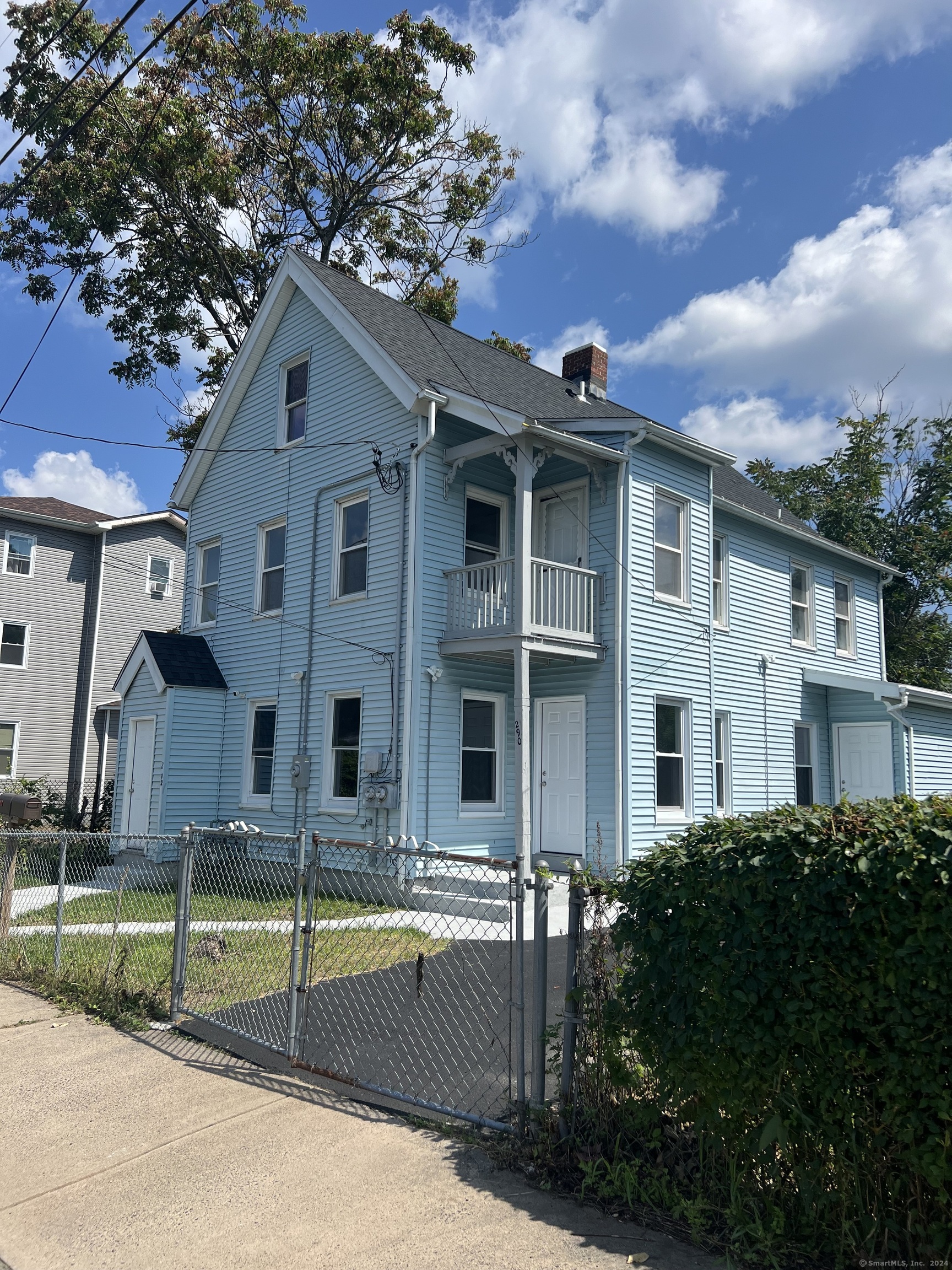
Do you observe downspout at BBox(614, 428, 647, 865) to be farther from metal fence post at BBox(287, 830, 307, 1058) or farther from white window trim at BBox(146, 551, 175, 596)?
white window trim at BBox(146, 551, 175, 596)

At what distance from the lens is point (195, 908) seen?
10773 mm

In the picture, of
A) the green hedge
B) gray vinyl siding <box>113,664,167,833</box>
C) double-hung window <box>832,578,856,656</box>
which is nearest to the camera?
the green hedge

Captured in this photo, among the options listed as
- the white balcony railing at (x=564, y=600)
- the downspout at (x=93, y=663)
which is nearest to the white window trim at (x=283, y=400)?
the white balcony railing at (x=564, y=600)

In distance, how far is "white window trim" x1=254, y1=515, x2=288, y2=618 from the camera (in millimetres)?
16297

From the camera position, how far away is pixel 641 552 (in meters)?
14.0

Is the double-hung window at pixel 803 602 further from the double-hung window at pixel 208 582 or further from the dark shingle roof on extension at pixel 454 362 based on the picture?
the double-hung window at pixel 208 582

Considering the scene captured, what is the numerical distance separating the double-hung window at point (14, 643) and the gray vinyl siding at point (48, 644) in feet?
0.41

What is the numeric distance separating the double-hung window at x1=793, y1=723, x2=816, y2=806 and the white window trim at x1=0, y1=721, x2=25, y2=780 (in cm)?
2073

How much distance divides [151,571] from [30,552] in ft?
12.0

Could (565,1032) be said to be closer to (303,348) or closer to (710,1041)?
(710,1041)

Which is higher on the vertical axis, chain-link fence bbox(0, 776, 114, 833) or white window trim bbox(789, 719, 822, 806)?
white window trim bbox(789, 719, 822, 806)

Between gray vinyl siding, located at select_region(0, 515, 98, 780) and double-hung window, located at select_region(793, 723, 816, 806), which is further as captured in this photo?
gray vinyl siding, located at select_region(0, 515, 98, 780)

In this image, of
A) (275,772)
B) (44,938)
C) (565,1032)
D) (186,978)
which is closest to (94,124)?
(275,772)

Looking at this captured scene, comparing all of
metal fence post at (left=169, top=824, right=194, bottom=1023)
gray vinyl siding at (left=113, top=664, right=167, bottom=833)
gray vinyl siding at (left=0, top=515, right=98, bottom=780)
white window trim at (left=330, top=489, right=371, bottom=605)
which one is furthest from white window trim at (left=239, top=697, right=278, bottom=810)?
gray vinyl siding at (left=0, top=515, right=98, bottom=780)
